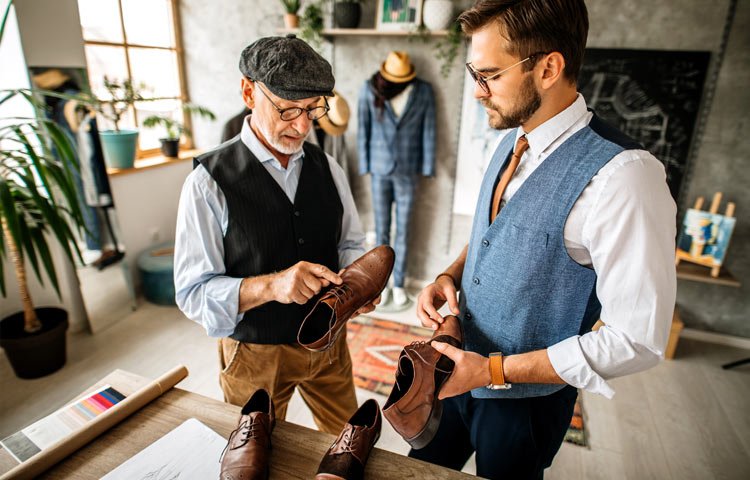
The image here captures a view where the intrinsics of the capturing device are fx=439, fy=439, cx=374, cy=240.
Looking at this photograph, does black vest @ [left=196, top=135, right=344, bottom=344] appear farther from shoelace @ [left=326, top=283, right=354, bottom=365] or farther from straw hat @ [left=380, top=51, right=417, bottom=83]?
straw hat @ [left=380, top=51, right=417, bottom=83]

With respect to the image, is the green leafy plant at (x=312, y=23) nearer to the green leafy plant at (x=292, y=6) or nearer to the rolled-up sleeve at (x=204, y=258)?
the green leafy plant at (x=292, y=6)

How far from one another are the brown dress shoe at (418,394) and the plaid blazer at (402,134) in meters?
2.49

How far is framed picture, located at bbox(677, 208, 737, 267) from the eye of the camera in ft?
9.29

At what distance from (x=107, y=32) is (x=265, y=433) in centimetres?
362

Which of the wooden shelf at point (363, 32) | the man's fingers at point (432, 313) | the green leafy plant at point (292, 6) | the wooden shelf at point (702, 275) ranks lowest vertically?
the wooden shelf at point (702, 275)

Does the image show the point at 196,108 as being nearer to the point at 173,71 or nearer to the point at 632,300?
the point at 173,71

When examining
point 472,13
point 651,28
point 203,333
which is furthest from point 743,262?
point 203,333

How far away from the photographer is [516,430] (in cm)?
113

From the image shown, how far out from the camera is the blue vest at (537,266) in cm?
98

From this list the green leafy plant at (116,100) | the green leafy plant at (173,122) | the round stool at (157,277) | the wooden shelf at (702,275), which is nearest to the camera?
the wooden shelf at (702,275)

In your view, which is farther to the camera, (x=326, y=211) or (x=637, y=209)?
(x=326, y=211)

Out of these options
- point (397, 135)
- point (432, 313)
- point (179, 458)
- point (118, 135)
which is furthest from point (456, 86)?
point (179, 458)

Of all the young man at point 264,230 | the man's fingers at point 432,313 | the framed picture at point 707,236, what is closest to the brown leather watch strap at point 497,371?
the man's fingers at point 432,313

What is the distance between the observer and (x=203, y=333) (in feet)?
10.1
